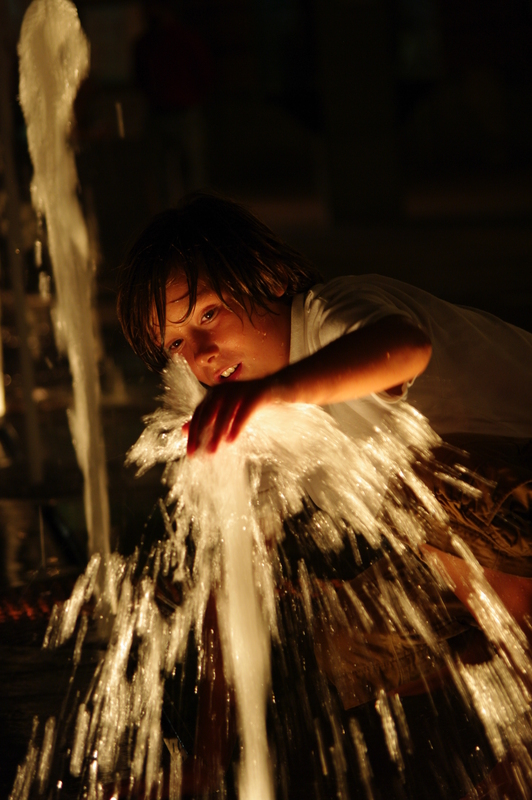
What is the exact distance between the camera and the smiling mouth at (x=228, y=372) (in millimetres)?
2047

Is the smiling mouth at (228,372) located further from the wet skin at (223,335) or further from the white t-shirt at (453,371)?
the white t-shirt at (453,371)

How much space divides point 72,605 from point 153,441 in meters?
0.54

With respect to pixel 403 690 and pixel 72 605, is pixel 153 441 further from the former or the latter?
pixel 403 690

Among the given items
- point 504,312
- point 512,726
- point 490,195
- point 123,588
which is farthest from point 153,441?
point 490,195

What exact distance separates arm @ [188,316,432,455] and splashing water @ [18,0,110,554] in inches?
63.3

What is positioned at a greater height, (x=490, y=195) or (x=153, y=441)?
(x=490, y=195)

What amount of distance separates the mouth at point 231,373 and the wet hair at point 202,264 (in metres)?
0.12

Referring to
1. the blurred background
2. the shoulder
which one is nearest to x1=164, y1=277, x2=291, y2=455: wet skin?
the shoulder

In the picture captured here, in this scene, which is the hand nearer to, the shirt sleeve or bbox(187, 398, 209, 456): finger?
bbox(187, 398, 209, 456): finger

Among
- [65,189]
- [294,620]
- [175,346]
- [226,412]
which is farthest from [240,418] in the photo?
[65,189]

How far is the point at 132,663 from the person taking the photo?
2369mm

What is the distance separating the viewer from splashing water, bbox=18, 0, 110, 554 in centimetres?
325

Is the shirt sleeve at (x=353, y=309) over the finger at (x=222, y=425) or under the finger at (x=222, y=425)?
over

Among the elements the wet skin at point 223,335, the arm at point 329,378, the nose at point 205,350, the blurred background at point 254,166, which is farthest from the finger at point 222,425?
Result: the blurred background at point 254,166
